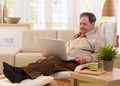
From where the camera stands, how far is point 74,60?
11.0 ft

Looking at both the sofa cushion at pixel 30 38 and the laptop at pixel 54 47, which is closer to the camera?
the laptop at pixel 54 47

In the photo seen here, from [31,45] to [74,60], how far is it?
169 cm

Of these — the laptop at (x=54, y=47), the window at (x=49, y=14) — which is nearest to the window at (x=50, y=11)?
the window at (x=49, y=14)

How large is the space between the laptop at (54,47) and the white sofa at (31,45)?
71 centimetres

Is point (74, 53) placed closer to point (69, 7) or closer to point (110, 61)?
point (110, 61)

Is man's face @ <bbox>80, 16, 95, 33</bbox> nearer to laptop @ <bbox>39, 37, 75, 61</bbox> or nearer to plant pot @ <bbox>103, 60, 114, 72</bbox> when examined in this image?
laptop @ <bbox>39, 37, 75, 61</bbox>

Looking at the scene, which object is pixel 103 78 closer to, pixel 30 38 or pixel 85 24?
pixel 85 24

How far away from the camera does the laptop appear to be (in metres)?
3.13

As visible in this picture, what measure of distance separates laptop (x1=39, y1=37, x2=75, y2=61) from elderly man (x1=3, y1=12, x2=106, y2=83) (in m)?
0.06

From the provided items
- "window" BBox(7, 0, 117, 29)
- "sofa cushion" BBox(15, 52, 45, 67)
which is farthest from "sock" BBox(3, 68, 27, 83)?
"window" BBox(7, 0, 117, 29)

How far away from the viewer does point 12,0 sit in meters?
7.02

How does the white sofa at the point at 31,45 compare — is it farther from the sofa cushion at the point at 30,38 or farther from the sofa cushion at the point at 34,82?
the sofa cushion at the point at 34,82

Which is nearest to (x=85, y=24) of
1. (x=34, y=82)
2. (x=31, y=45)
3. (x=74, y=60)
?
(x=74, y=60)

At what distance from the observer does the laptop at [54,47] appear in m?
3.13
